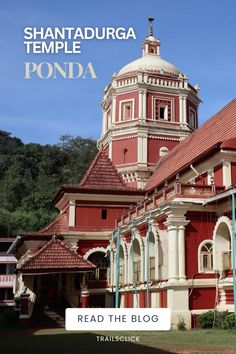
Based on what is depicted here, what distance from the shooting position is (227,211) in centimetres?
1694

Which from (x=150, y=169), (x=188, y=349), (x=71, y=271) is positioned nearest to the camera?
(x=188, y=349)

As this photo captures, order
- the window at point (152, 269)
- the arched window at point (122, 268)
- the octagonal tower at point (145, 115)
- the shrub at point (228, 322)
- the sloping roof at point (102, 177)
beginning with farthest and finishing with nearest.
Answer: the octagonal tower at point (145, 115)
the sloping roof at point (102, 177)
the arched window at point (122, 268)
the window at point (152, 269)
the shrub at point (228, 322)

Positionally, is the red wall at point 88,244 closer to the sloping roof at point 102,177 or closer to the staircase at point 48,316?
the sloping roof at point 102,177

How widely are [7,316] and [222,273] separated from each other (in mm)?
11086

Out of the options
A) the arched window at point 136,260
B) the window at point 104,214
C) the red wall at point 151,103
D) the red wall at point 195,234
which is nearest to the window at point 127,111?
the red wall at point 151,103

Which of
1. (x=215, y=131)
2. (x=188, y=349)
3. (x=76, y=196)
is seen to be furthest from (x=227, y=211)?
(x=76, y=196)

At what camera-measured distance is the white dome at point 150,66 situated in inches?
1304

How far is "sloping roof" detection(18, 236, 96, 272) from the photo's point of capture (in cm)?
2038

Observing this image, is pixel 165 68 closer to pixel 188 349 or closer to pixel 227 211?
pixel 227 211

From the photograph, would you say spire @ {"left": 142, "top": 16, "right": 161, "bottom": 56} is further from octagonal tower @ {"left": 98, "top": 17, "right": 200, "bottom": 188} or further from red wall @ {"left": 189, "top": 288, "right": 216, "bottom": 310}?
red wall @ {"left": 189, "top": 288, "right": 216, "bottom": 310}

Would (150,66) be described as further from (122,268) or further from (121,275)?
(121,275)

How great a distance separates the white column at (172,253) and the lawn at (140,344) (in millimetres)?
2999

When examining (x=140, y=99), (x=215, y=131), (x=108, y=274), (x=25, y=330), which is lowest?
(x=25, y=330)

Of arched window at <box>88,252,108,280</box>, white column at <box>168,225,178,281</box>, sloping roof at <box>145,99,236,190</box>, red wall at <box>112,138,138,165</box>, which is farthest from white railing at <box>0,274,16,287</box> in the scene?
white column at <box>168,225,178,281</box>
